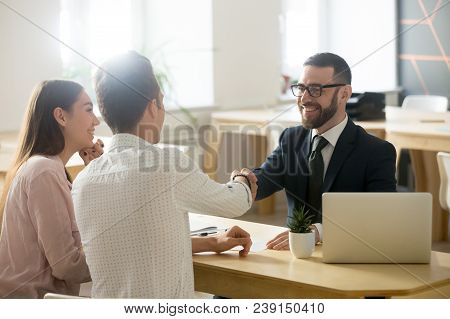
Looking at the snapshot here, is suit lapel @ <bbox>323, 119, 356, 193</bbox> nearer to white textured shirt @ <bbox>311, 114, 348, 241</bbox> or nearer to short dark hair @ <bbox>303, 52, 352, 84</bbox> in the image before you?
white textured shirt @ <bbox>311, 114, 348, 241</bbox>

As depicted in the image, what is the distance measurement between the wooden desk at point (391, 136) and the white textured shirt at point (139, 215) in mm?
2585

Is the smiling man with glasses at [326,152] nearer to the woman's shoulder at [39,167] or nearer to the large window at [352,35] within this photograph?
the woman's shoulder at [39,167]

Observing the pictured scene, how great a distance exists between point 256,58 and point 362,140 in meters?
3.38

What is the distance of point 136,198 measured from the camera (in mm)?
2010

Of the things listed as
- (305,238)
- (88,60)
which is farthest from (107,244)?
(88,60)

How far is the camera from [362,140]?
2.75 meters

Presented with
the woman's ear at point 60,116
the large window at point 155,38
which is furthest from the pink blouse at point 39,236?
the large window at point 155,38

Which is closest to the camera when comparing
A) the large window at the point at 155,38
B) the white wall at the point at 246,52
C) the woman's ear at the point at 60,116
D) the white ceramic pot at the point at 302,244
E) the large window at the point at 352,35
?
the white ceramic pot at the point at 302,244

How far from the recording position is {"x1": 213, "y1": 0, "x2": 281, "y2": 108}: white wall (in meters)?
5.84

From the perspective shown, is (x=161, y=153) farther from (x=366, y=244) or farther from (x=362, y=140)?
(x=362, y=140)

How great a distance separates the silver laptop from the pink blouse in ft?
2.34

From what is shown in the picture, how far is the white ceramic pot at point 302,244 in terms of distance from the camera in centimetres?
227

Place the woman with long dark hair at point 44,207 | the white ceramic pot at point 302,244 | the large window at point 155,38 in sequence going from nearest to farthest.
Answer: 1. the white ceramic pot at point 302,244
2. the woman with long dark hair at point 44,207
3. the large window at point 155,38

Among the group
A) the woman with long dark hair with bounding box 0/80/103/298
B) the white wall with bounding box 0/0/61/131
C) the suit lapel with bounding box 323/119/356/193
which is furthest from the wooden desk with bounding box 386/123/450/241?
the woman with long dark hair with bounding box 0/80/103/298
